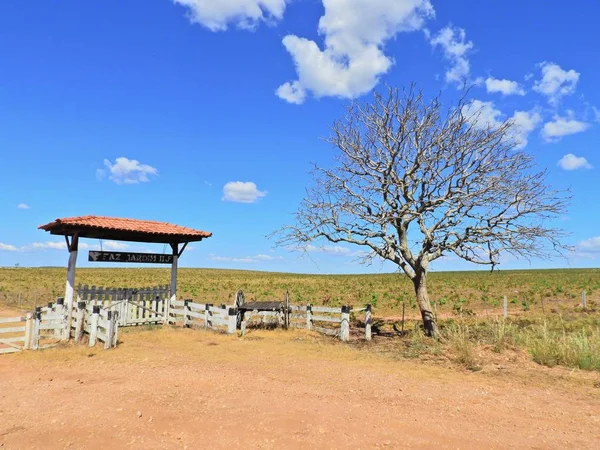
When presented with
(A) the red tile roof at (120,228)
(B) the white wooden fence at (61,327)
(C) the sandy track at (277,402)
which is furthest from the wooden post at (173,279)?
(C) the sandy track at (277,402)

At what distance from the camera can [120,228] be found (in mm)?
15227

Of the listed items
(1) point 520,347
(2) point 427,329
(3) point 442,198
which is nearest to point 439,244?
(3) point 442,198

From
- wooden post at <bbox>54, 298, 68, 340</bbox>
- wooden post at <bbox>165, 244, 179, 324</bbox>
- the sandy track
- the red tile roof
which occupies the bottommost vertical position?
the sandy track

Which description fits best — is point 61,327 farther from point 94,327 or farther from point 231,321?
point 231,321

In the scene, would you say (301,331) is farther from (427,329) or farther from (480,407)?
(480,407)

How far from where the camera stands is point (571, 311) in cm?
2423

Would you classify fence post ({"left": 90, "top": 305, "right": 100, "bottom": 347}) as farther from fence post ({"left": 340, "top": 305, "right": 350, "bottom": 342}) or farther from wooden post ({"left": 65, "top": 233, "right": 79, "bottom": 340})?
fence post ({"left": 340, "top": 305, "right": 350, "bottom": 342})

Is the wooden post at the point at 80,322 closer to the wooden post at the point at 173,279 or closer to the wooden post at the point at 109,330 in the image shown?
the wooden post at the point at 109,330

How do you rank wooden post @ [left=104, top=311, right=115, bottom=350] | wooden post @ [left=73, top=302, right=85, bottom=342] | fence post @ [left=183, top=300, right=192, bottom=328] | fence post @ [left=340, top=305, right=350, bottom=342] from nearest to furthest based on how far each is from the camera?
1. wooden post @ [left=104, top=311, right=115, bottom=350]
2. wooden post @ [left=73, top=302, right=85, bottom=342]
3. fence post @ [left=340, top=305, right=350, bottom=342]
4. fence post @ [left=183, top=300, right=192, bottom=328]

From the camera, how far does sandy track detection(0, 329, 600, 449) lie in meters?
5.41

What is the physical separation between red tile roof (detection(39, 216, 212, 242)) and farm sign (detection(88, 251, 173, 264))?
2.28ft

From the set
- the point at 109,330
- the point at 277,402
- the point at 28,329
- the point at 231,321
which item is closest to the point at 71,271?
the point at 28,329

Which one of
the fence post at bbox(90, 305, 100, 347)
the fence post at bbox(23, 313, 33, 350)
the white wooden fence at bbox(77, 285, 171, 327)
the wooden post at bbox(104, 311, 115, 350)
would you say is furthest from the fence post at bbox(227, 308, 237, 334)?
the fence post at bbox(23, 313, 33, 350)

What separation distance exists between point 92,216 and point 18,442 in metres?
12.2
